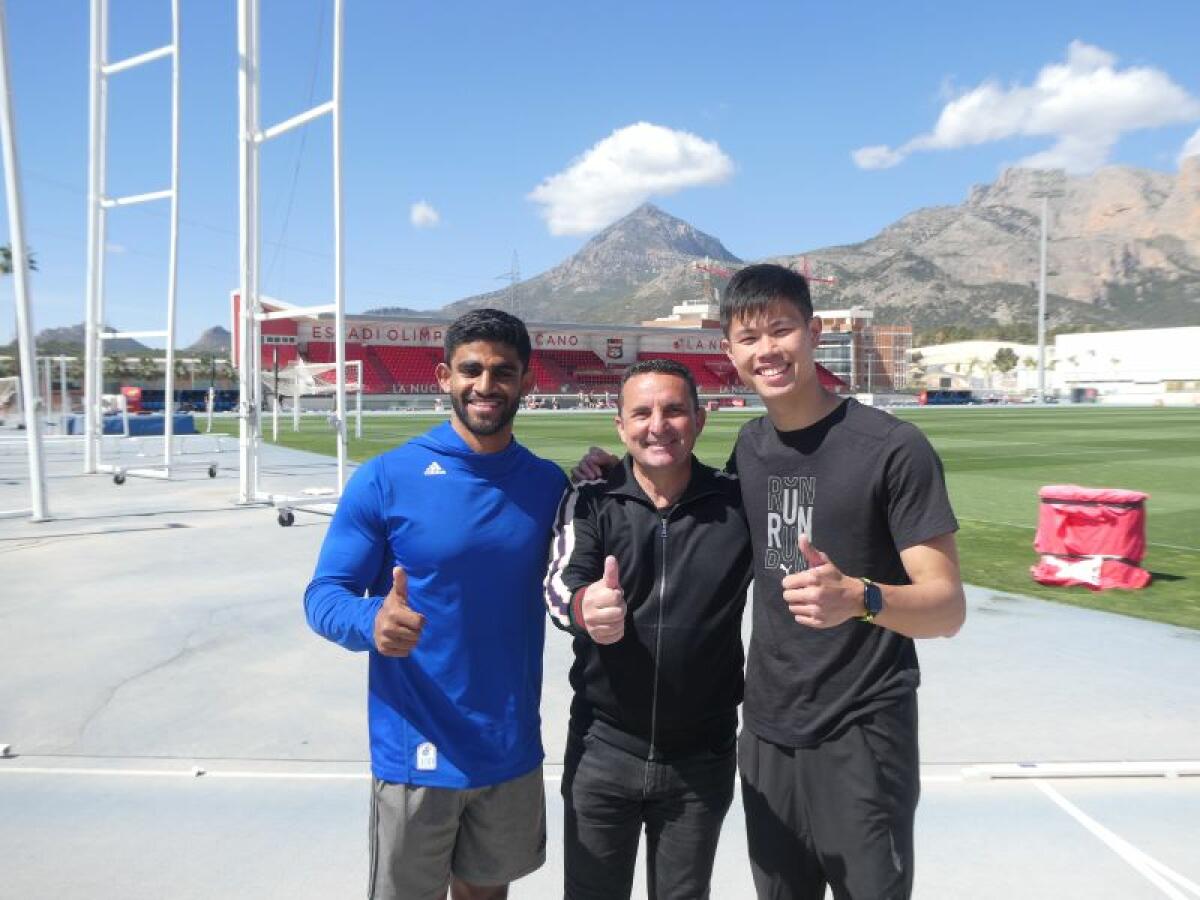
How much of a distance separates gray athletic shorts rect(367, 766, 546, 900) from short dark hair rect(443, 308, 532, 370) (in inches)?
45.1

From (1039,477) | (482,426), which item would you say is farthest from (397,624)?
(1039,477)

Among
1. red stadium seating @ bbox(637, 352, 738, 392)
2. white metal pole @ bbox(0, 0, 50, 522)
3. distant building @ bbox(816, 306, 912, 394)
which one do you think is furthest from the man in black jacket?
distant building @ bbox(816, 306, 912, 394)

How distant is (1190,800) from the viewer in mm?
3537

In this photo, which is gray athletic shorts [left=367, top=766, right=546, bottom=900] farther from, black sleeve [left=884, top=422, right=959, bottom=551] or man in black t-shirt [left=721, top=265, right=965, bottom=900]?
black sleeve [left=884, top=422, right=959, bottom=551]

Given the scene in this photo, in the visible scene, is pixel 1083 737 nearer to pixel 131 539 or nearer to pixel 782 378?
pixel 782 378

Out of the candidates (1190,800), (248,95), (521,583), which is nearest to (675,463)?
(521,583)

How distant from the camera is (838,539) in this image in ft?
6.93

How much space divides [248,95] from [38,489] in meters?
5.69

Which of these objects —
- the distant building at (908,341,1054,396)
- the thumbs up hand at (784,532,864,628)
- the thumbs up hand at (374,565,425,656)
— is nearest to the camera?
the thumbs up hand at (784,532,864,628)

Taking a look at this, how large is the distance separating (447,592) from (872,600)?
1.04m

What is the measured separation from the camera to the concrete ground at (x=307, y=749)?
3.00 meters

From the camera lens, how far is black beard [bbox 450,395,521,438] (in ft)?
7.37

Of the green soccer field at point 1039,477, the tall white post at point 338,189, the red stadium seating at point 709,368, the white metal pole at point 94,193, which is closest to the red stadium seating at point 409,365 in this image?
the red stadium seating at point 709,368

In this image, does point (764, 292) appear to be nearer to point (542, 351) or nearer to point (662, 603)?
point (662, 603)
